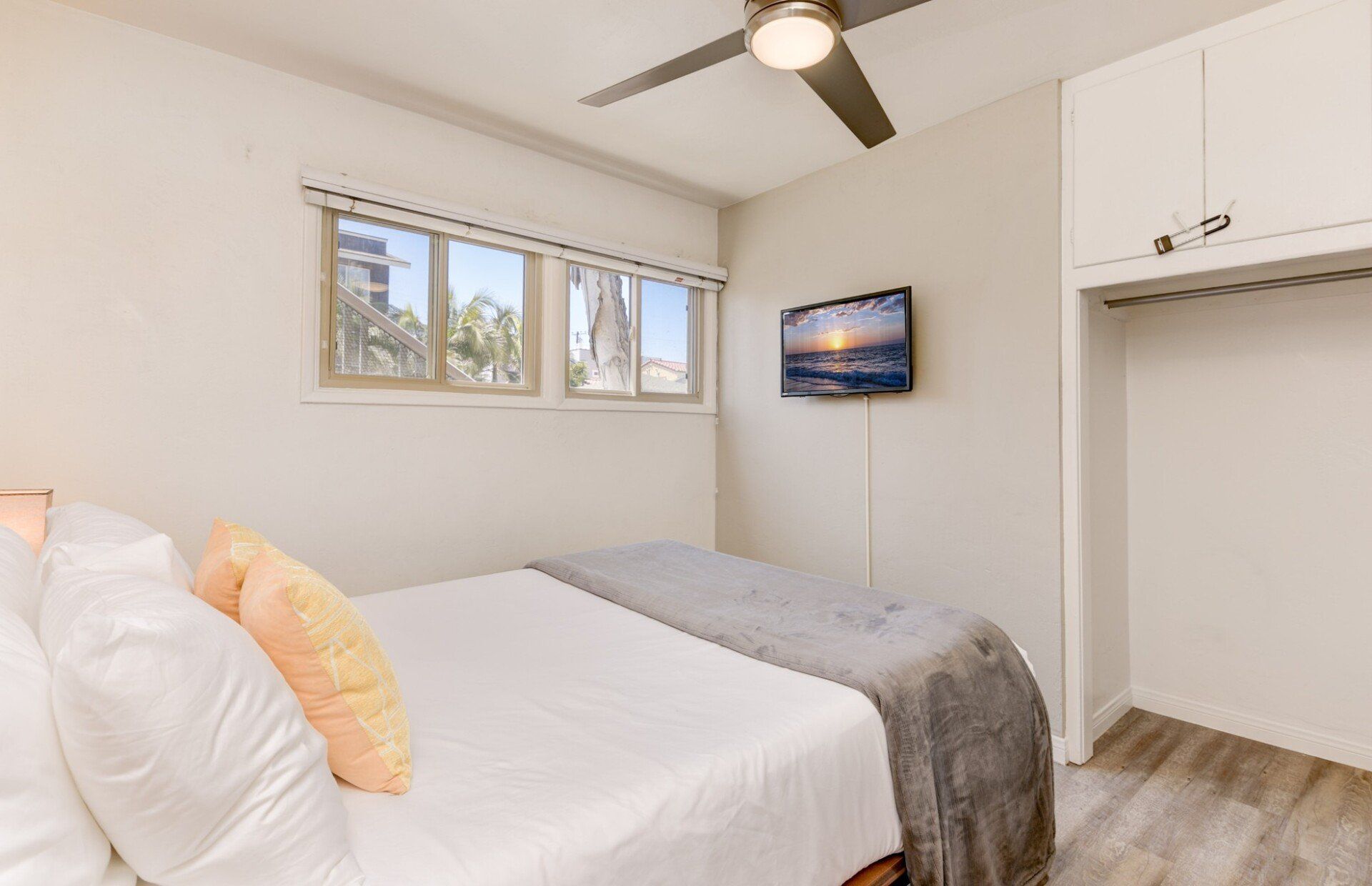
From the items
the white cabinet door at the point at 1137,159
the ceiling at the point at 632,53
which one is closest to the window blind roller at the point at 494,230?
the ceiling at the point at 632,53

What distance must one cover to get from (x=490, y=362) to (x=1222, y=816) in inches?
137

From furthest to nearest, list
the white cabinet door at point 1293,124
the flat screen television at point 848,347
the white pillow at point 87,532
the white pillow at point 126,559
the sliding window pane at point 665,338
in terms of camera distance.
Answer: the sliding window pane at point 665,338 → the flat screen television at point 848,347 → the white cabinet door at point 1293,124 → the white pillow at point 87,532 → the white pillow at point 126,559

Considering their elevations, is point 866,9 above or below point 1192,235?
above

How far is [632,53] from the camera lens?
2.49 meters

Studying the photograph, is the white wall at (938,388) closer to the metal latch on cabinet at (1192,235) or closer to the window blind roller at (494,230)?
the metal latch on cabinet at (1192,235)

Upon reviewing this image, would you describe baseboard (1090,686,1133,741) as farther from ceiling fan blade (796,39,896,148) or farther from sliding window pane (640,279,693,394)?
sliding window pane (640,279,693,394)

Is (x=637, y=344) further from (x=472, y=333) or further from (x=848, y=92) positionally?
(x=848, y=92)

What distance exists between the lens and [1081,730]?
2535 millimetres

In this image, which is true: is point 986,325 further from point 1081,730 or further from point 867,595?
point 1081,730

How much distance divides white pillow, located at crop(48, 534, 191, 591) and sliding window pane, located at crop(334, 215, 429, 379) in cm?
172

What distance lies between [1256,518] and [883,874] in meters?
2.43

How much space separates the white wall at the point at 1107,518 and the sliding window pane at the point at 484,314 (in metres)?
2.73

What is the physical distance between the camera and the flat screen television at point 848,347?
10.3 feet

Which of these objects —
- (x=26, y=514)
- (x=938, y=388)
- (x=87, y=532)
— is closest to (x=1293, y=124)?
(x=938, y=388)
